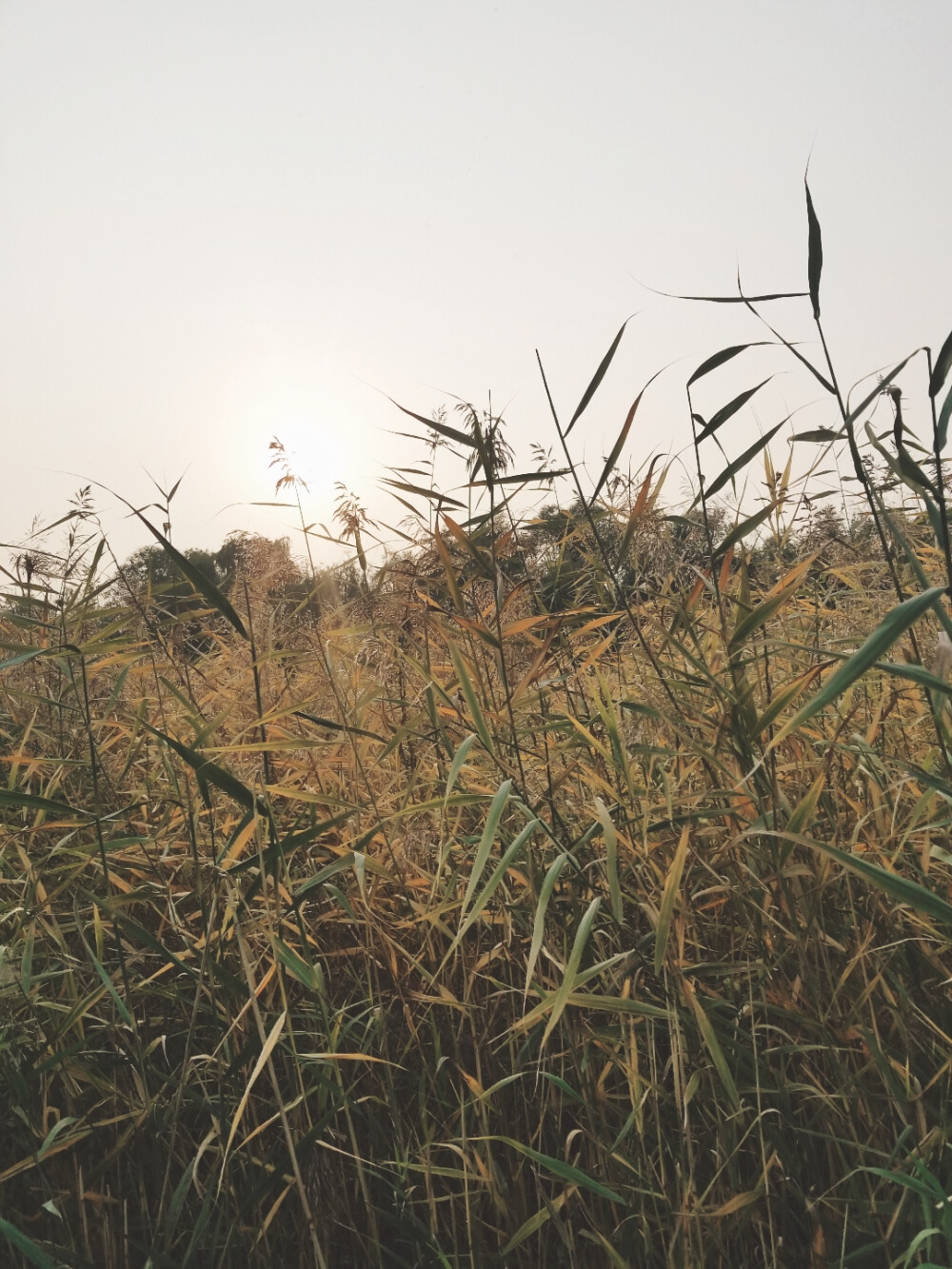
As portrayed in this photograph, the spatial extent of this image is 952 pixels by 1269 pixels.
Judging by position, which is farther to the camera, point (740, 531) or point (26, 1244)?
point (740, 531)

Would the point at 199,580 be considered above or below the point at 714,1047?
above

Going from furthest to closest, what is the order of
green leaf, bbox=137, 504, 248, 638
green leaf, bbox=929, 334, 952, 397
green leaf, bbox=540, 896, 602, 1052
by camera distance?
green leaf, bbox=137, 504, 248, 638 < green leaf, bbox=929, 334, 952, 397 < green leaf, bbox=540, 896, 602, 1052

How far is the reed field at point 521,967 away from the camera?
121cm

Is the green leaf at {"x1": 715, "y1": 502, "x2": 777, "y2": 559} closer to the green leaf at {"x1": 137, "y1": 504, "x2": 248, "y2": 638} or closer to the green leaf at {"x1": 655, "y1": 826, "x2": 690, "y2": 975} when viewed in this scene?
the green leaf at {"x1": 655, "y1": 826, "x2": 690, "y2": 975}

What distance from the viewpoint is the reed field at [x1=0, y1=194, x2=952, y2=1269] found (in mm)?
1205

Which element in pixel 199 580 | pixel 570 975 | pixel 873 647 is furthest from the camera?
pixel 199 580

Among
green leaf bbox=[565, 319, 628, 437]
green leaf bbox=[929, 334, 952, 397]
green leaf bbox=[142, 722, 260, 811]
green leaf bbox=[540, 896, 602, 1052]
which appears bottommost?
green leaf bbox=[540, 896, 602, 1052]

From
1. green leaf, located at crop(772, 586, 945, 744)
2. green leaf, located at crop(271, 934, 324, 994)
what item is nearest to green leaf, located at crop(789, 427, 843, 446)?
green leaf, located at crop(772, 586, 945, 744)

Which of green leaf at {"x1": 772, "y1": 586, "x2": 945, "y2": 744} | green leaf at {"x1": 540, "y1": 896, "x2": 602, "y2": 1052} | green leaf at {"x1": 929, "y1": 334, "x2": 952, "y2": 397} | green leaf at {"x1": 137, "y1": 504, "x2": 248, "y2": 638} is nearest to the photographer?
green leaf at {"x1": 772, "y1": 586, "x2": 945, "y2": 744}

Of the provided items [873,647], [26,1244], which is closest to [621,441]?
[873,647]

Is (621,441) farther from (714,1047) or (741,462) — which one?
(714,1047)

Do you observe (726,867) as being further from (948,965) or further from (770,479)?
(770,479)

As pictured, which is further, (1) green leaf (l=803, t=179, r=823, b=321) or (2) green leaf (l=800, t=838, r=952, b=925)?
(1) green leaf (l=803, t=179, r=823, b=321)

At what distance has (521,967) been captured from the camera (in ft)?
4.89
